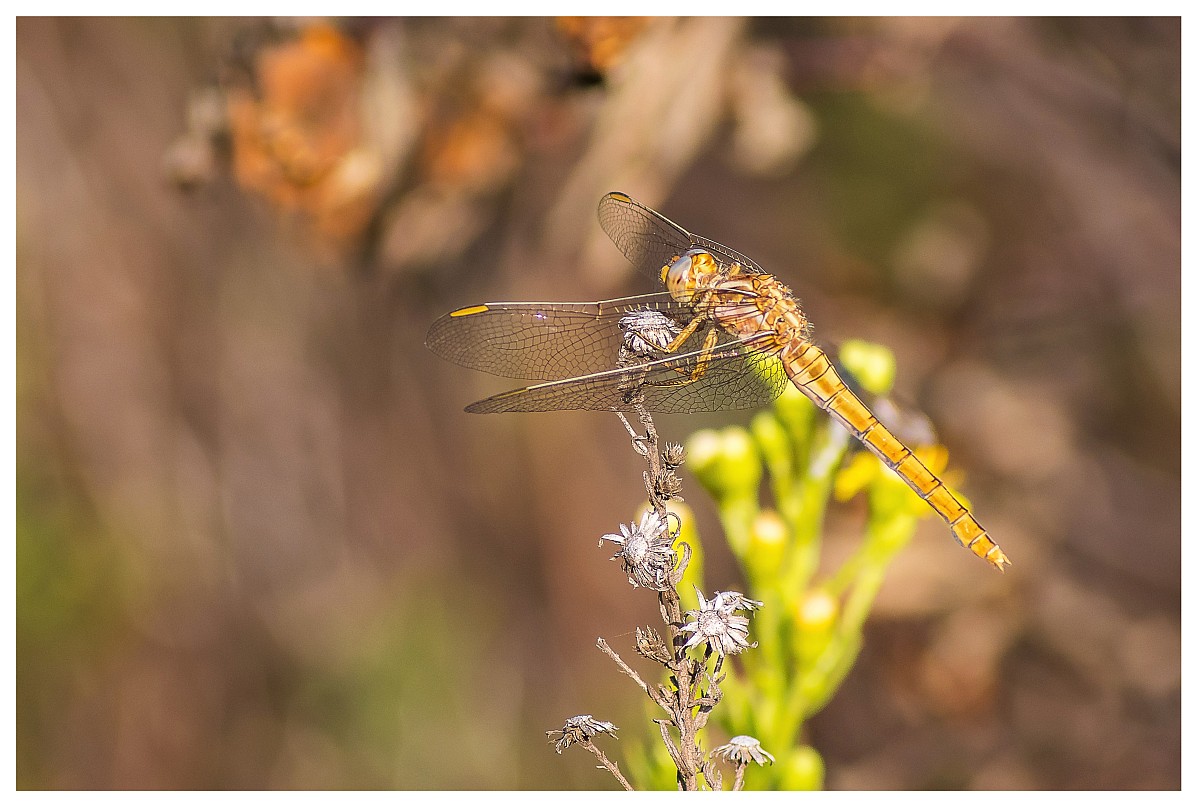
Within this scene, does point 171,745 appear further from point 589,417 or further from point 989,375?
point 989,375

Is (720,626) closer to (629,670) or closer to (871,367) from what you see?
(629,670)

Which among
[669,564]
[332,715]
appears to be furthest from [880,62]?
[332,715]

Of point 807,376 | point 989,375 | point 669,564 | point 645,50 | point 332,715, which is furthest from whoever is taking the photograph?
point 332,715

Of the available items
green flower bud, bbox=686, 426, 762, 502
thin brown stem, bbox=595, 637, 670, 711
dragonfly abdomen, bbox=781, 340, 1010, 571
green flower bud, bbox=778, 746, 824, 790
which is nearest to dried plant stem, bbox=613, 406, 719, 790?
thin brown stem, bbox=595, 637, 670, 711

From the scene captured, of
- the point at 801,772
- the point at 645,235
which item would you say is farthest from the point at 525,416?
the point at 801,772

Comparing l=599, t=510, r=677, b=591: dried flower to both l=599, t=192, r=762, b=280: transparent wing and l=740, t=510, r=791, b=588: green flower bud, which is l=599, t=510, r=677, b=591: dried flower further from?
l=599, t=192, r=762, b=280: transparent wing


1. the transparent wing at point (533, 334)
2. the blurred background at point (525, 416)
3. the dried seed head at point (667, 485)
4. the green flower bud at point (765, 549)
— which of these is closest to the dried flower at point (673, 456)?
the dried seed head at point (667, 485)
